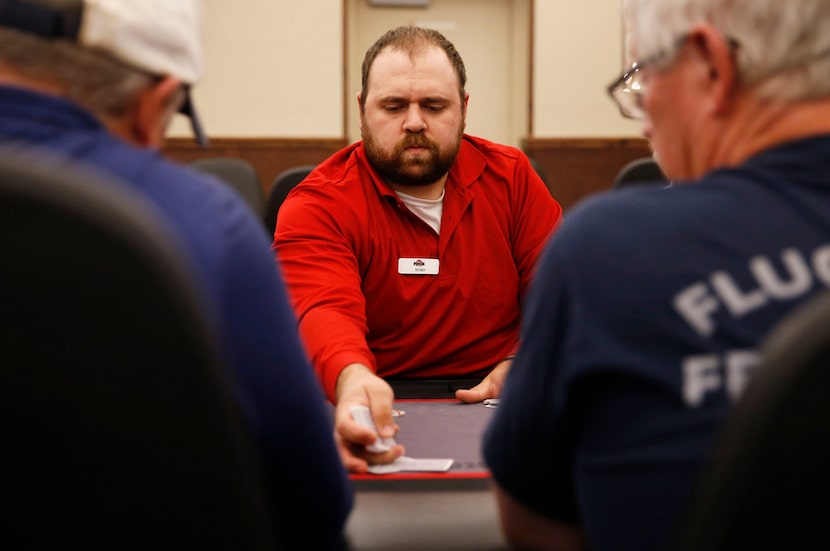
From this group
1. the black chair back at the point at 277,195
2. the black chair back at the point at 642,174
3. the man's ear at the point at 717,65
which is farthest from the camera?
the black chair back at the point at 642,174

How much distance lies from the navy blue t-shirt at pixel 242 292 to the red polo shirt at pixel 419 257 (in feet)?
3.59

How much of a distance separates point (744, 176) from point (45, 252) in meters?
0.60

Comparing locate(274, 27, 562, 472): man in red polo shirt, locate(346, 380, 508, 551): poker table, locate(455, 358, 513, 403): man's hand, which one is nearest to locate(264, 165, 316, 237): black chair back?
locate(274, 27, 562, 472): man in red polo shirt

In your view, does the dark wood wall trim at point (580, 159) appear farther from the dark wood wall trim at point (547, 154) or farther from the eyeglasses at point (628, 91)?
the eyeglasses at point (628, 91)

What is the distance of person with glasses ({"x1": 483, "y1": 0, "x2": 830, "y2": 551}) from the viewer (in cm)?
73

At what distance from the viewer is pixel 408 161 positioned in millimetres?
2199

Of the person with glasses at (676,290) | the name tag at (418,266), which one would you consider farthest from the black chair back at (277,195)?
the person with glasses at (676,290)

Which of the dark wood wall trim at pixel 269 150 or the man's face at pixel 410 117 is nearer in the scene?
the man's face at pixel 410 117

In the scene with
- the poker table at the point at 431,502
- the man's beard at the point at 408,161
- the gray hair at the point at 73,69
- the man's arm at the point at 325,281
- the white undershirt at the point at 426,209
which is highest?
the gray hair at the point at 73,69

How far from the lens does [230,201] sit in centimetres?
80

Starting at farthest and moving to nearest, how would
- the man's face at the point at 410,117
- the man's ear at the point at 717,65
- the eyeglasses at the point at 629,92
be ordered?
the man's face at the point at 410,117 → the eyeglasses at the point at 629,92 → the man's ear at the point at 717,65

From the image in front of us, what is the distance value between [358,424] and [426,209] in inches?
42.5

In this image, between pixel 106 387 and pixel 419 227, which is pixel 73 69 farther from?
pixel 419 227

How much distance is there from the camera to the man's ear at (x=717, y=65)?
84 cm
